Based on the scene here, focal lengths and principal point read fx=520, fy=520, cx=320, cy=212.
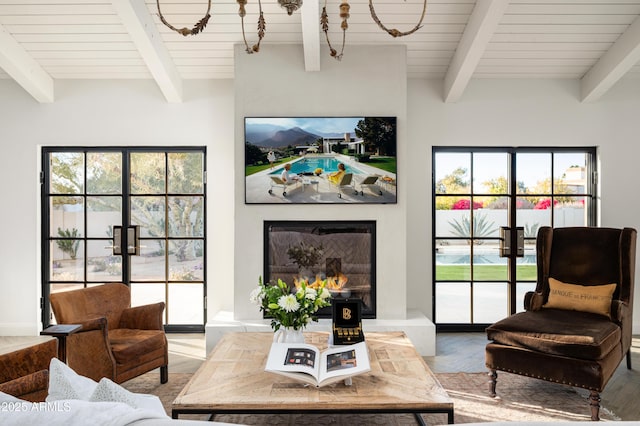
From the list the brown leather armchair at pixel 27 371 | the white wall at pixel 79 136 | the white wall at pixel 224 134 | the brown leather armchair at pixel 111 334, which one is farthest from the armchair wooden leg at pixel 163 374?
the brown leather armchair at pixel 27 371

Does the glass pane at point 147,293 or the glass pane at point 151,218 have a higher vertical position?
the glass pane at point 151,218

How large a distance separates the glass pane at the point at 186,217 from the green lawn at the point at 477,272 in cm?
242

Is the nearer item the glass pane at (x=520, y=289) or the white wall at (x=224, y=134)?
the white wall at (x=224, y=134)

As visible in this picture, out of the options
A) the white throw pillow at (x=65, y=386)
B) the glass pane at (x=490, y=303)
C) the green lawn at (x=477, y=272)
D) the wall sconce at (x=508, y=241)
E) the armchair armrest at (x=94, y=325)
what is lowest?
the glass pane at (x=490, y=303)

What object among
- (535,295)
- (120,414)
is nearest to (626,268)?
(535,295)

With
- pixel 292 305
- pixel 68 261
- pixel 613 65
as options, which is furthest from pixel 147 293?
pixel 613 65

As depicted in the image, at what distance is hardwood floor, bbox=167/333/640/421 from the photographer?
3.40 metres

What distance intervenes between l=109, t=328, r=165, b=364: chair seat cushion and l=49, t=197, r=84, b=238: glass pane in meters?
1.77

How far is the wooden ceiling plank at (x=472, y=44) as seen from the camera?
3830mm

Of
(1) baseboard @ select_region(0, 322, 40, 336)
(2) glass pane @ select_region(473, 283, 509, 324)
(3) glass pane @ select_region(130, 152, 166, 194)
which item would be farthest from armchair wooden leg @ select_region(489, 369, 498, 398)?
(1) baseboard @ select_region(0, 322, 40, 336)

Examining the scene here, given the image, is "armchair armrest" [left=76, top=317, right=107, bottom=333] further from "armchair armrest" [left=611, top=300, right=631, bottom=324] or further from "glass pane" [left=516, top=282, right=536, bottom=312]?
"glass pane" [left=516, top=282, right=536, bottom=312]

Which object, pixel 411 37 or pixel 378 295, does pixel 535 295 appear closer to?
pixel 378 295

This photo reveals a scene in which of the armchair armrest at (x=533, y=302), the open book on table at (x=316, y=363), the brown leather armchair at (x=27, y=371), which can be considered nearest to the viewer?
the brown leather armchair at (x=27, y=371)

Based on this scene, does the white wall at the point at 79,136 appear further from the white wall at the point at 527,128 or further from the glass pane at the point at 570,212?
the glass pane at the point at 570,212
